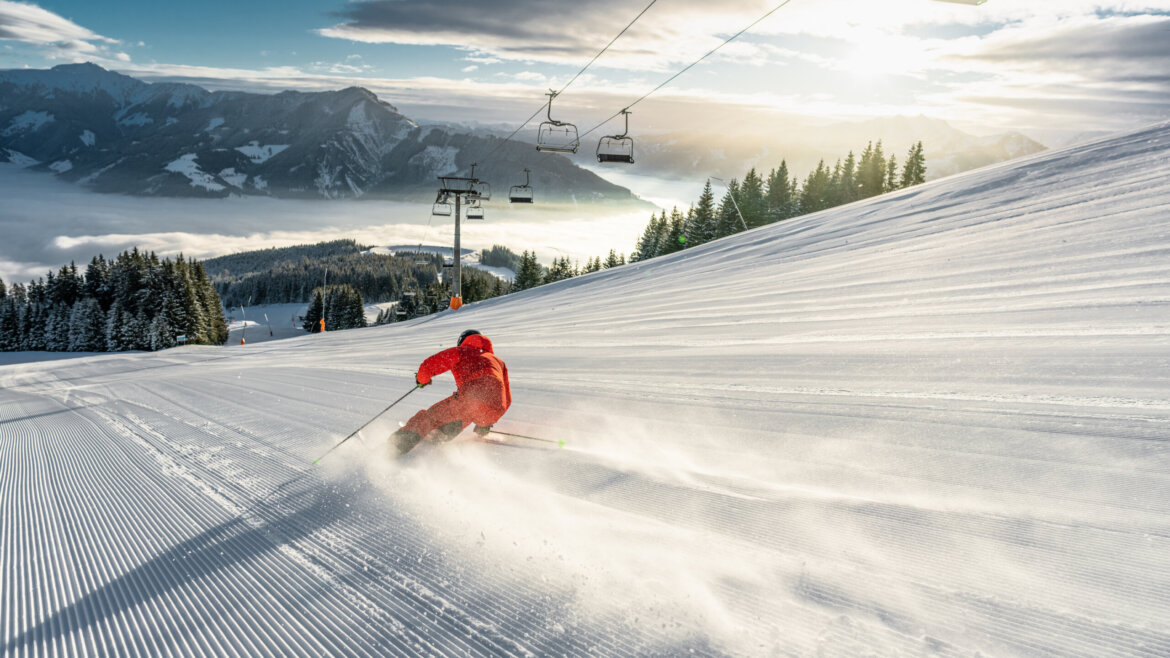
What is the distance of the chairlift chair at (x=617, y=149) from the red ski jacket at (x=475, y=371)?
48.4 ft

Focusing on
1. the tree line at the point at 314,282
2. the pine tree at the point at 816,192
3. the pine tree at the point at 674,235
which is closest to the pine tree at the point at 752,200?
the pine tree at the point at 816,192

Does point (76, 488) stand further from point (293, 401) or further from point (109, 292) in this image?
point (109, 292)

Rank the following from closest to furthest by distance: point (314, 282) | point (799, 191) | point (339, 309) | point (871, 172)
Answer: point (871, 172) < point (799, 191) < point (339, 309) < point (314, 282)

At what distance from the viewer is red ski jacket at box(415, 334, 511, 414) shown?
16.4ft

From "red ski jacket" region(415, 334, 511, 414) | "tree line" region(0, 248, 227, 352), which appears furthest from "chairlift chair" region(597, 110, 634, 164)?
"tree line" region(0, 248, 227, 352)

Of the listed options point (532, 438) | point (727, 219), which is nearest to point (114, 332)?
point (727, 219)

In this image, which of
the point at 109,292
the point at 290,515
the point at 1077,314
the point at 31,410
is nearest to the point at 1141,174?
the point at 1077,314

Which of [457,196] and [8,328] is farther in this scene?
[8,328]

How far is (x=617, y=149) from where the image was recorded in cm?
1945

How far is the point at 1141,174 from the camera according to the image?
973cm

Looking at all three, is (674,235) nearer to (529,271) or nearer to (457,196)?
(529,271)

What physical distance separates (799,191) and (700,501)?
192 ft

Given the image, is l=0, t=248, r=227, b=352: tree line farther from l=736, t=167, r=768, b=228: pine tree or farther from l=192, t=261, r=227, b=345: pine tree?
l=736, t=167, r=768, b=228: pine tree

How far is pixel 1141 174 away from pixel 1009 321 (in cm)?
696
